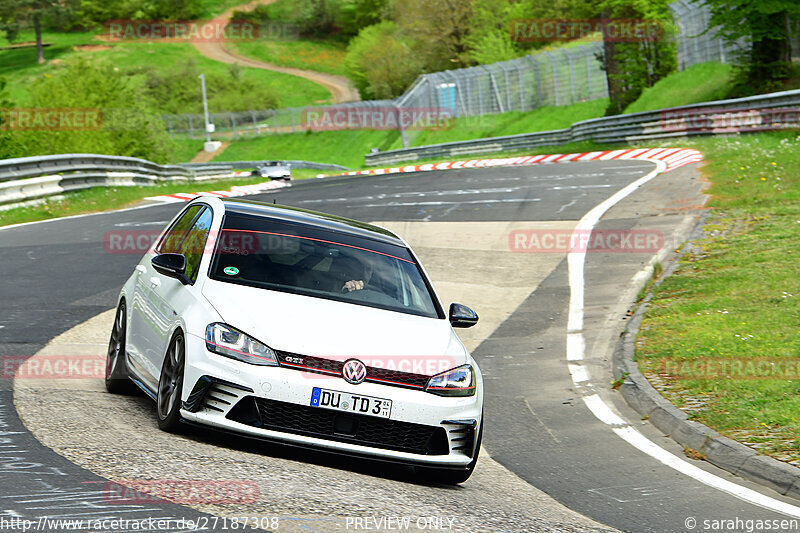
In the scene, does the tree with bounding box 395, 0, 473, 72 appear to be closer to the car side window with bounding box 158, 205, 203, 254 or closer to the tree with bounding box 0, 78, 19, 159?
the tree with bounding box 0, 78, 19, 159

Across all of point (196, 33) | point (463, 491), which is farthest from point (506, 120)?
point (196, 33)

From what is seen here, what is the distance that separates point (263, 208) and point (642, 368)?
4.32 metres

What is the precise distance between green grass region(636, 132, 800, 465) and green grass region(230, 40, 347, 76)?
131 metres

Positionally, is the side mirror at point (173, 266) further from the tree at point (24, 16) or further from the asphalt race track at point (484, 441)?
the tree at point (24, 16)

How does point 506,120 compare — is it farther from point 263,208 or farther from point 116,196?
point 263,208

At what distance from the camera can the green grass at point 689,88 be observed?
→ 39562 mm

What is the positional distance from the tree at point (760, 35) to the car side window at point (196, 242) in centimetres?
3048

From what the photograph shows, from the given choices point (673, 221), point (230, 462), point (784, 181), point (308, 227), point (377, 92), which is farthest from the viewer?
point (377, 92)

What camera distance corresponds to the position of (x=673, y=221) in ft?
60.1

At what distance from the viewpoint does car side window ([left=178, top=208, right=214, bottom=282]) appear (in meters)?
7.26
